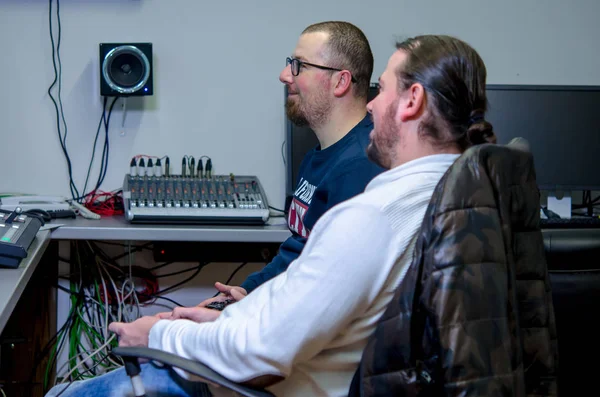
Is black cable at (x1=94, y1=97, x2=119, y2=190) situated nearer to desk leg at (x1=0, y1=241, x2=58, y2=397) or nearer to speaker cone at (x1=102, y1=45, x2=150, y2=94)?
speaker cone at (x1=102, y1=45, x2=150, y2=94)

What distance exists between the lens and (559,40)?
2.91 metres

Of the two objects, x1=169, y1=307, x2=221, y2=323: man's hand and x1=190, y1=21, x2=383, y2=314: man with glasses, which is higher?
x1=190, y1=21, x2=383, y2=314: man with glasses

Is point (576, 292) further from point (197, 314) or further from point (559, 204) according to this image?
point (559, 204)

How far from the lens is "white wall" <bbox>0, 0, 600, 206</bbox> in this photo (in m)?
2.72

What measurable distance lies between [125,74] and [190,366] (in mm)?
1753

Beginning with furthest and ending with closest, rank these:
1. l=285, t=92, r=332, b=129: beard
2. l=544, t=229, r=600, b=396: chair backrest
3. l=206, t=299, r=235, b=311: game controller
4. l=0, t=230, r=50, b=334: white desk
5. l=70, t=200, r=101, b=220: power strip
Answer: l=70, t=200, r=101, b=220: power strip, l=285, t=92, r=332, b=129: beard, l=206, t=299, r=235, b=311: game controller, l=544, t=229, r=600, b=396: chair backrest, l=0, t=230, r=50, b=334: white desk

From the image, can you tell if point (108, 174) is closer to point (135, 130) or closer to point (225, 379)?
point (135, 130)

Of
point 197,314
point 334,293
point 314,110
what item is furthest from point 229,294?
point 334,293

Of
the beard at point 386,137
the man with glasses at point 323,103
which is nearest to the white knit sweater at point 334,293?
the beard at point 386,137

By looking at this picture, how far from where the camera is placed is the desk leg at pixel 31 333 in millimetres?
2221

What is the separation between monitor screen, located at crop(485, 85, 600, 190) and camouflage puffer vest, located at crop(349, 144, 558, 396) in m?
1.61

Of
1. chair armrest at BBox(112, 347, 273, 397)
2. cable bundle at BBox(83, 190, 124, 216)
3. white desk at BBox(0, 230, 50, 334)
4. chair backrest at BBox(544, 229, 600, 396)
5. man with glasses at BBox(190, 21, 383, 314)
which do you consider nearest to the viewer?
chair armrest at BBox(112, 347, 273, 397)

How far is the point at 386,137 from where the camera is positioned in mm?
1324

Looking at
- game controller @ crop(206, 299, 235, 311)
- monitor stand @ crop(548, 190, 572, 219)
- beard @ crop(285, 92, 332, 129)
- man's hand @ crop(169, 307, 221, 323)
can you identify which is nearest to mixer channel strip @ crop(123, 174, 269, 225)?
beard @ crop(285, 92, 332, 129)
